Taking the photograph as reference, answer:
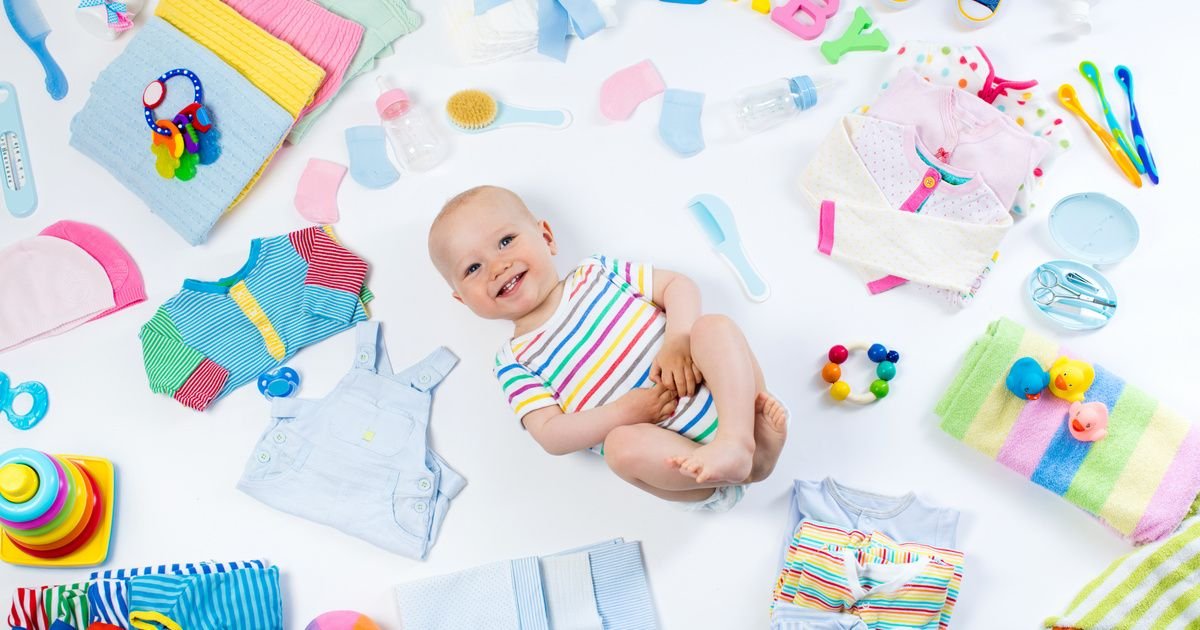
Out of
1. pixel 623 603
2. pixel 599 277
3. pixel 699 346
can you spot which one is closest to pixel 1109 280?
pixel 699 346

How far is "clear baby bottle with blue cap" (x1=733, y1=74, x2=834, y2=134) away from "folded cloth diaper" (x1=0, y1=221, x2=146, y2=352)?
3.69 feet

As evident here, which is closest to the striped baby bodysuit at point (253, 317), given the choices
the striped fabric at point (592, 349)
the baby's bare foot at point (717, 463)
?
the striped fabric at point (592, 349)

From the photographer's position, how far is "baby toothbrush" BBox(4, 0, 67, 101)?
1851 millimetres

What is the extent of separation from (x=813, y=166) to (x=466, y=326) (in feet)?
2.14

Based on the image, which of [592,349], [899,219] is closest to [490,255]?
[592,349]

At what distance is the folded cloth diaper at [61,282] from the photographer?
174cm

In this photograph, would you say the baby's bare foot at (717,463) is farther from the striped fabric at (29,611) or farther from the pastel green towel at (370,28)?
the striped fabric at (29,611)

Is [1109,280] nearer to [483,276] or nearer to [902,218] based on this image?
[902,218]

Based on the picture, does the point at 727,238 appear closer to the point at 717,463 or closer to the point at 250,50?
the point at 717,463

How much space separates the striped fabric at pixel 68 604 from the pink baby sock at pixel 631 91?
1.17m

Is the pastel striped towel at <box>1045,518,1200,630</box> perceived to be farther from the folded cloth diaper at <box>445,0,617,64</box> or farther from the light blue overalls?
the folded cloth diaper at <box>445,0,617,64</box>

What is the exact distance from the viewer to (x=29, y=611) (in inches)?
61.9

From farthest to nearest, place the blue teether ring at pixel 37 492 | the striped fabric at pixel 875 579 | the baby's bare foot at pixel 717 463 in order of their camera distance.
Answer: the blue teether ring at pixel 37 492 → the striped fabric at pixel 875 579 → the baby's bare foot at pixel 717 463

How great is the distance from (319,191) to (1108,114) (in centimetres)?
136
